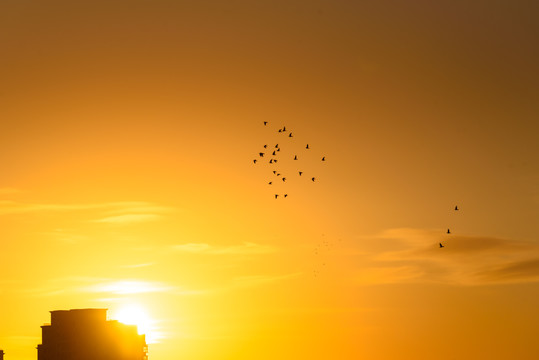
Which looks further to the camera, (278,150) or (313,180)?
(313,180)

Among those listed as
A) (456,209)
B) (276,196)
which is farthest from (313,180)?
(456,209)

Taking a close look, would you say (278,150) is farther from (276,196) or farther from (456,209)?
(456,209)

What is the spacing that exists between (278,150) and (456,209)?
3061 cm

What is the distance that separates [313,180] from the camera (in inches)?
5935

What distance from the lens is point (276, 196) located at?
15350 centimetres

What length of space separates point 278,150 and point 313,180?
38.2ft

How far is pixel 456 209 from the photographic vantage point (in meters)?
→ 150

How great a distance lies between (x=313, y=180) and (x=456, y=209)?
22758mm

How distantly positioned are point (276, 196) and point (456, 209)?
28294 millimetres

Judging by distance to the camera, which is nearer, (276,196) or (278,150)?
(278,150)

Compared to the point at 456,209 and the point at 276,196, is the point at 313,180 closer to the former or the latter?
the point at 276,196

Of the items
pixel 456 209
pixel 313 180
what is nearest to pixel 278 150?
pixel 313 180
